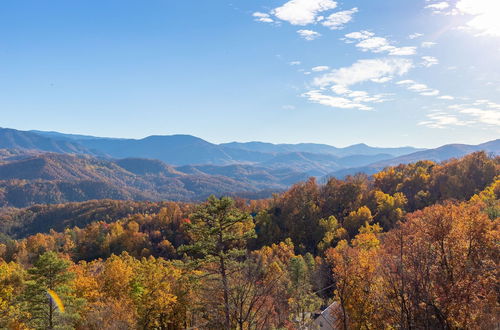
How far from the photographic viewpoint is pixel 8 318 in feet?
99.5

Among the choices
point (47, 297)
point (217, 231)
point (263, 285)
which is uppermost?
point (217, 231)

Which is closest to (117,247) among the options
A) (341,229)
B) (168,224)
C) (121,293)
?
(168,224)

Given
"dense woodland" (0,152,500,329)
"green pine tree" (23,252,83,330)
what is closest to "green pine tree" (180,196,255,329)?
"dense woodland" (0,152,500,329)

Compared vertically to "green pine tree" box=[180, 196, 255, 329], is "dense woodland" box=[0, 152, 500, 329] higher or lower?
lower

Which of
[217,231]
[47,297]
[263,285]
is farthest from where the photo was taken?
[263,285]

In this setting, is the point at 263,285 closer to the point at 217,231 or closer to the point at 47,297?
the point at 217,231

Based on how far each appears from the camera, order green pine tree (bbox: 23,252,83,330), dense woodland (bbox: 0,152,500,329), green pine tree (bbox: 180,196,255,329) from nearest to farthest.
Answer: dense woodland (bbox: 0,152,500,329) < green pine tree (bbox: 180,196,255,329) < green pine tree (bbox: 23,252,83,330)

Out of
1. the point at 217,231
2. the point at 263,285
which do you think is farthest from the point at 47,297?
the point at 263,285

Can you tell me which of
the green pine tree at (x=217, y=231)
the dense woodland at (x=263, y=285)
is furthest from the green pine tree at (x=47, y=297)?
the green pine tree at (x=217, y=231)

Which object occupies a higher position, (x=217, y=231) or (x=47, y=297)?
(x=217, y=231)

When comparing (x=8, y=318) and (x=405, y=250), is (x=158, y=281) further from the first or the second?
(x=405, y=250)

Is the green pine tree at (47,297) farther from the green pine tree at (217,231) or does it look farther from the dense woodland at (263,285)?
the green pine tree at (217,231)

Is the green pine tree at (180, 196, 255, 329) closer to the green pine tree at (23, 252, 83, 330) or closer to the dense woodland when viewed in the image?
the dense woodland

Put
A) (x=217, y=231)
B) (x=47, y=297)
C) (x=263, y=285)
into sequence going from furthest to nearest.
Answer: (x=263, y=285) → (x=47, y=297) → (x=217, y=231)
